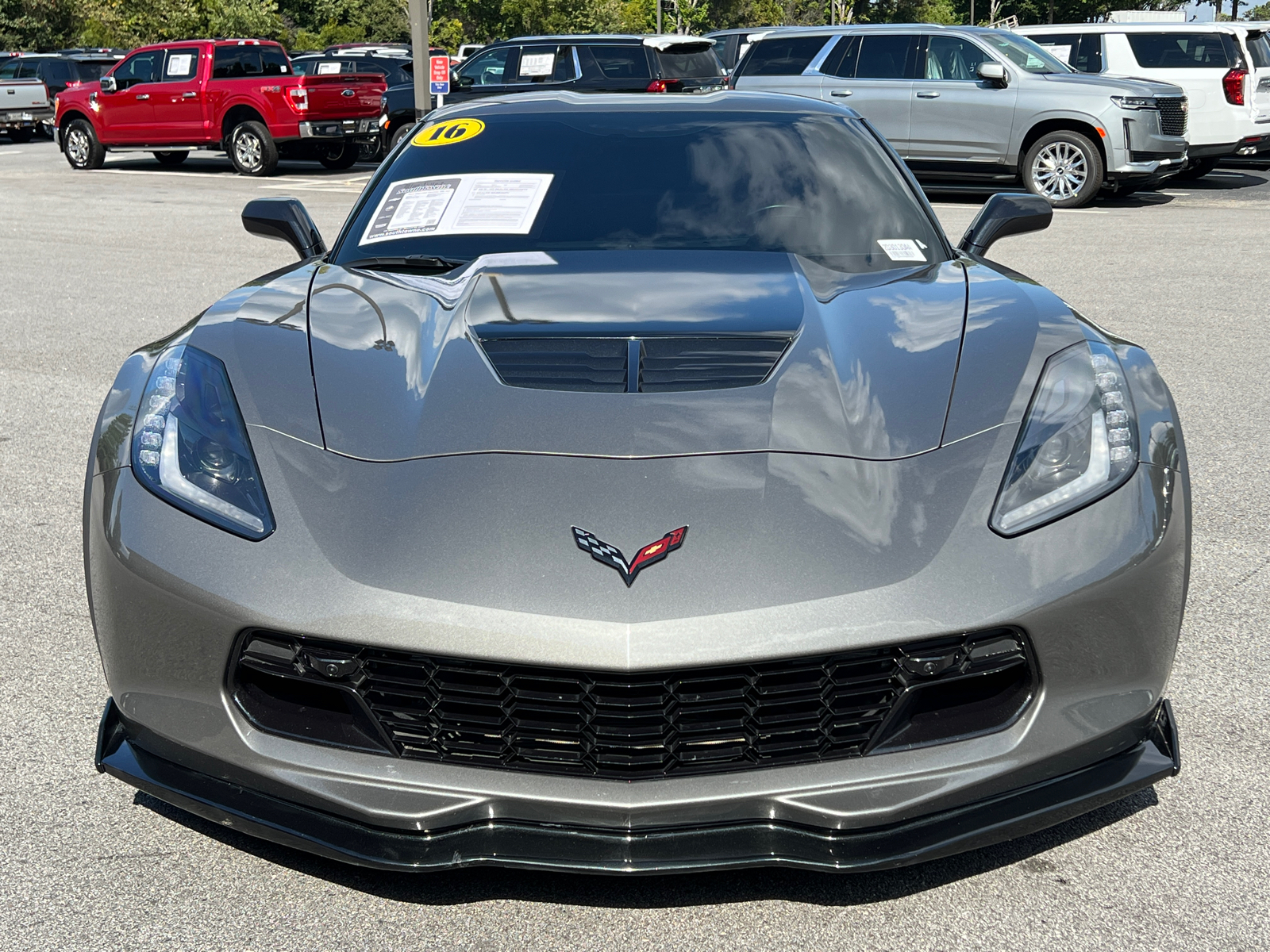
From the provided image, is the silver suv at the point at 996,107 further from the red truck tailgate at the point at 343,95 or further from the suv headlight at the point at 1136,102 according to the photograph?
the red truck tailgate at the point at 343,95

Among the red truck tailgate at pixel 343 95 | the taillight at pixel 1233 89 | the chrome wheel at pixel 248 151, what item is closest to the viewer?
the taillight at pixel 1233 89

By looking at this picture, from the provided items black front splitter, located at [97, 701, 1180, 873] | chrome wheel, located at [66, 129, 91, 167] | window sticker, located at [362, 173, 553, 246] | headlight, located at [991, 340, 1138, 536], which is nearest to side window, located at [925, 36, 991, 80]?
window sticker, located at [362, 173, 553, 246]

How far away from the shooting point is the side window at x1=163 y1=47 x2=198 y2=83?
18.8 meters

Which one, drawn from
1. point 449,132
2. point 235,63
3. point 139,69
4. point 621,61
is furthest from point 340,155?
point 449,132

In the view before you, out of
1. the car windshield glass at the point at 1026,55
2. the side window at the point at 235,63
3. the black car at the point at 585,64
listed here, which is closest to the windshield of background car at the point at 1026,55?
the car windshield glass at the point at 1026,55

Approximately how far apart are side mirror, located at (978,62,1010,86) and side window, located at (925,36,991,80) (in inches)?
17.6

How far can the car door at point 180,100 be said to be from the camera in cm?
1877

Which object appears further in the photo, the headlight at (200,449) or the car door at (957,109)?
the car door at (957,109)

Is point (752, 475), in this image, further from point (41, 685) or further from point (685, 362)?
point (41, 685)

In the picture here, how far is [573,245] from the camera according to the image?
11.1 ft

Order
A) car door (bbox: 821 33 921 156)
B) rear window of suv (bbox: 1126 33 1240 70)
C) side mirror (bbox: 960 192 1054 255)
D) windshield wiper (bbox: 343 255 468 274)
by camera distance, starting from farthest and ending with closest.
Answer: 1. rear window of suv (bbox: 1126 33 1240 70)
2. car door (bbox: 821 33 921 156)
3. side mirror (bbox: 960 192 1054 255)
4. windshield wiper (bbox: 343 255 468 274)

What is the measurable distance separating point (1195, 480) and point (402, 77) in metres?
22.3

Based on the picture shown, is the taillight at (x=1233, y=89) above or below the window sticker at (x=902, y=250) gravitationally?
above

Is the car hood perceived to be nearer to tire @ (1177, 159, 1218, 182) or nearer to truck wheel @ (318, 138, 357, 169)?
tire @ (1177, 159, 1218, 182)
